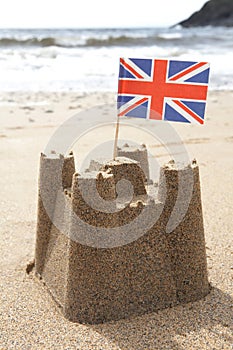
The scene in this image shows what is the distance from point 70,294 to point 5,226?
1.58 meters

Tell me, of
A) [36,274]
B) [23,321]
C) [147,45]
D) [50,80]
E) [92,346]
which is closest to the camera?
[92,346]

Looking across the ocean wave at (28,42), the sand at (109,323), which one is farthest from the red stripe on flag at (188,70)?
the ocean wave at (28,42)

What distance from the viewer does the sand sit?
2.41 metres

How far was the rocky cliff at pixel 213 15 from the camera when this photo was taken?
188ft

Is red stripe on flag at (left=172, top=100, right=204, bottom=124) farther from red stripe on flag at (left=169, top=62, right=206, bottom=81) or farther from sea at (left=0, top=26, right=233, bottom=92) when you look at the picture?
sea at (left=0, top=26, right=233, bottom=92)

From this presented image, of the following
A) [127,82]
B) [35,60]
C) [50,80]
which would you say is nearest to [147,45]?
[35,60]

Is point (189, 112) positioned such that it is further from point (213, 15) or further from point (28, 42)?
point (213, 15)

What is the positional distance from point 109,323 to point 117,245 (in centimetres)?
39

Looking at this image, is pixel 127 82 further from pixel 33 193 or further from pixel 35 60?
pixel 35 60

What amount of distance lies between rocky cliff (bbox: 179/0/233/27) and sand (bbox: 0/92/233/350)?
50.7 metres

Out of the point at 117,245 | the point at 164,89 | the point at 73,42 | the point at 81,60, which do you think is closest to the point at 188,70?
the point at 164,89

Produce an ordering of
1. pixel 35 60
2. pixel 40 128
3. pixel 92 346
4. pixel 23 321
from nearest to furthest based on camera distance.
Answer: pixel 92 346, pixel 23 321, pixel 40 128, pixel 35 60

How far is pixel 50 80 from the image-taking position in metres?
12.8

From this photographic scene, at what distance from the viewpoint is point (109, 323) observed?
98.3 inches
